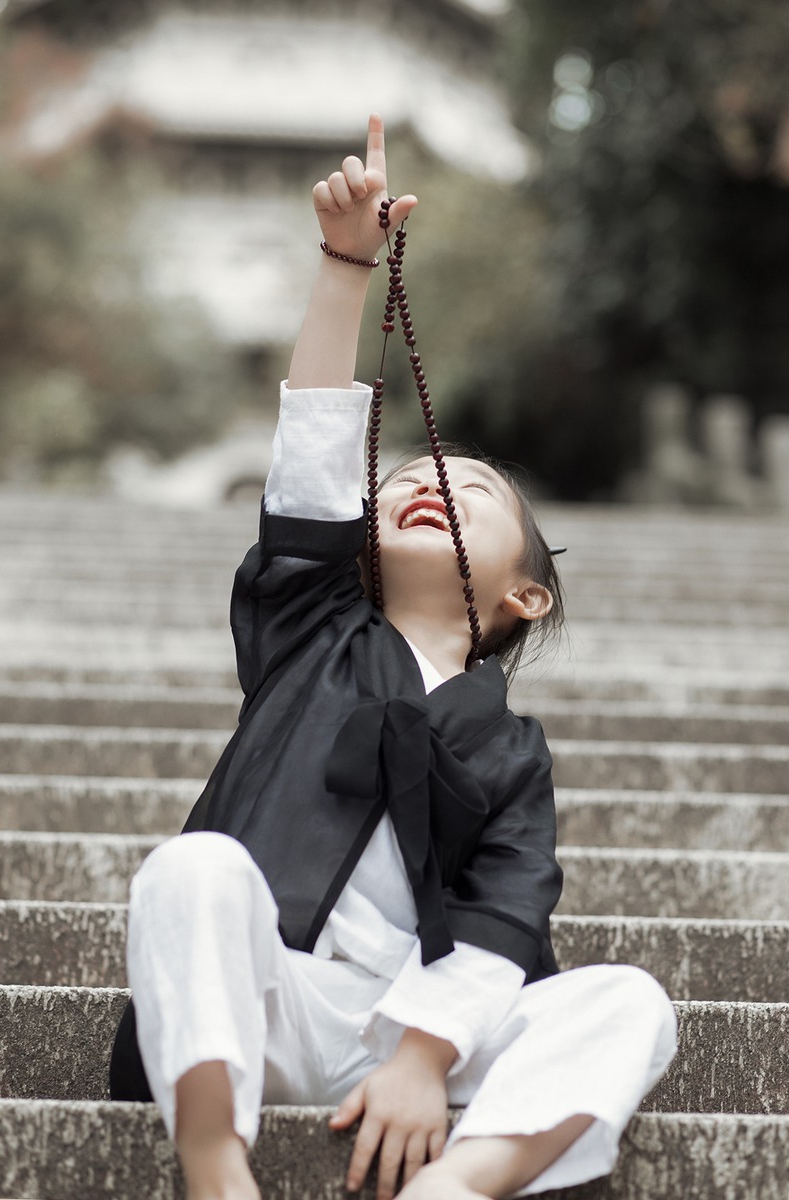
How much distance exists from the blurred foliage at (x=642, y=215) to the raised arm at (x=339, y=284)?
8.77 m

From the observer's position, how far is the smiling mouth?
1.69 meters

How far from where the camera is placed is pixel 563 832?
2.66 metres

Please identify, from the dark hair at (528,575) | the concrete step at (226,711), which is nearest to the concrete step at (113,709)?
the concrete step at (226,711)

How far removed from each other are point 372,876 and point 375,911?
0.03 meters

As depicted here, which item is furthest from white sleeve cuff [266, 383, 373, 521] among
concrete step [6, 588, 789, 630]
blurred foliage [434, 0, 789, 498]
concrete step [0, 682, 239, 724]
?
blurred foliage [434, 0, 789, 498]

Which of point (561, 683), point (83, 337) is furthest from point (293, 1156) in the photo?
point (83, 337)

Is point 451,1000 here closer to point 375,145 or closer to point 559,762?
point 375,145

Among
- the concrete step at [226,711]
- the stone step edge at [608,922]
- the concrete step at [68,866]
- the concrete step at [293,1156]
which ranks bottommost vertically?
the concrete step at [226,711]

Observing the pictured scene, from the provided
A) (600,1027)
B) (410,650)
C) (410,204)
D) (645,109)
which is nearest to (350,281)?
(410,204)

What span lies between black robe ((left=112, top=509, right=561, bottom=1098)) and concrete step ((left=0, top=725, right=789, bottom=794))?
141cm

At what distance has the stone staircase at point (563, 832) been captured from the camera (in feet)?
4.41

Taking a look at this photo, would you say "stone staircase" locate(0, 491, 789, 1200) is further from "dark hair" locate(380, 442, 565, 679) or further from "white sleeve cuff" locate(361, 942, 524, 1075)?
"dark hair" locate(380, 442, 565, 679)

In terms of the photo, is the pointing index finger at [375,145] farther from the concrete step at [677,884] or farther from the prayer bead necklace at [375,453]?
the concrete step at [677,884]

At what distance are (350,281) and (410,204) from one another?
0.38 ft
